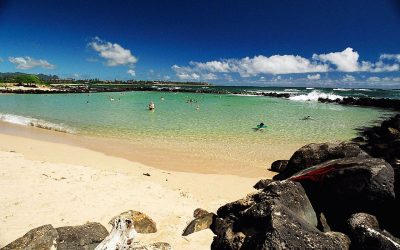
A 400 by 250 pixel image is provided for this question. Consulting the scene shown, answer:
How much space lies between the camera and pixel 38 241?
16.4 feet

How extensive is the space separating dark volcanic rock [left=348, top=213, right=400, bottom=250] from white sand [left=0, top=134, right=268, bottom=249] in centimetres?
263

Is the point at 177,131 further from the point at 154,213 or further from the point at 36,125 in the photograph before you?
the point at 154,213

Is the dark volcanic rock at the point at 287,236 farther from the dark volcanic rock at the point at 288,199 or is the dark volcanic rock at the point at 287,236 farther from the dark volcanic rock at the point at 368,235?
the dark volcanic rock at the point at 288,199

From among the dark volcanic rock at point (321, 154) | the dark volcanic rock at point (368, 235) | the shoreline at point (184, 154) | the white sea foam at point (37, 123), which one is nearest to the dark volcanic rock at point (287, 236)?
the dark volcanic rock at point (368, 235)

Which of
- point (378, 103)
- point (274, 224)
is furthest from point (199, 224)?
point (378, 103)

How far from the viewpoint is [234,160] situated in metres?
13.6

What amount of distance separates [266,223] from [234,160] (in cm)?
871

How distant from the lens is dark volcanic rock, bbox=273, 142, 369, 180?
8748 millimetres

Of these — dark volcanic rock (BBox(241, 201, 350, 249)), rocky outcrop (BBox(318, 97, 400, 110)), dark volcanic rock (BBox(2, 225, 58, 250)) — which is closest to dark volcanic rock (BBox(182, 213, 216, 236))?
dark volcanic rock (BBox(241, 201, 350, 249))

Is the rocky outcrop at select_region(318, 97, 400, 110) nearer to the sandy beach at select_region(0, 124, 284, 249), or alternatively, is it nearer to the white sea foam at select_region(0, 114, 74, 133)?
the sandy beach at select_region(0, 124, 284, 249)

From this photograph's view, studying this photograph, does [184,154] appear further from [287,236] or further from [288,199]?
[287,236]

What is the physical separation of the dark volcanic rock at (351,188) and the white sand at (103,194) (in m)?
2.55

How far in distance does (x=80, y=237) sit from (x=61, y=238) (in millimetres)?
308

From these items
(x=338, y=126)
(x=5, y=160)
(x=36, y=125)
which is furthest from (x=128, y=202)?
(x=338, y=126)
